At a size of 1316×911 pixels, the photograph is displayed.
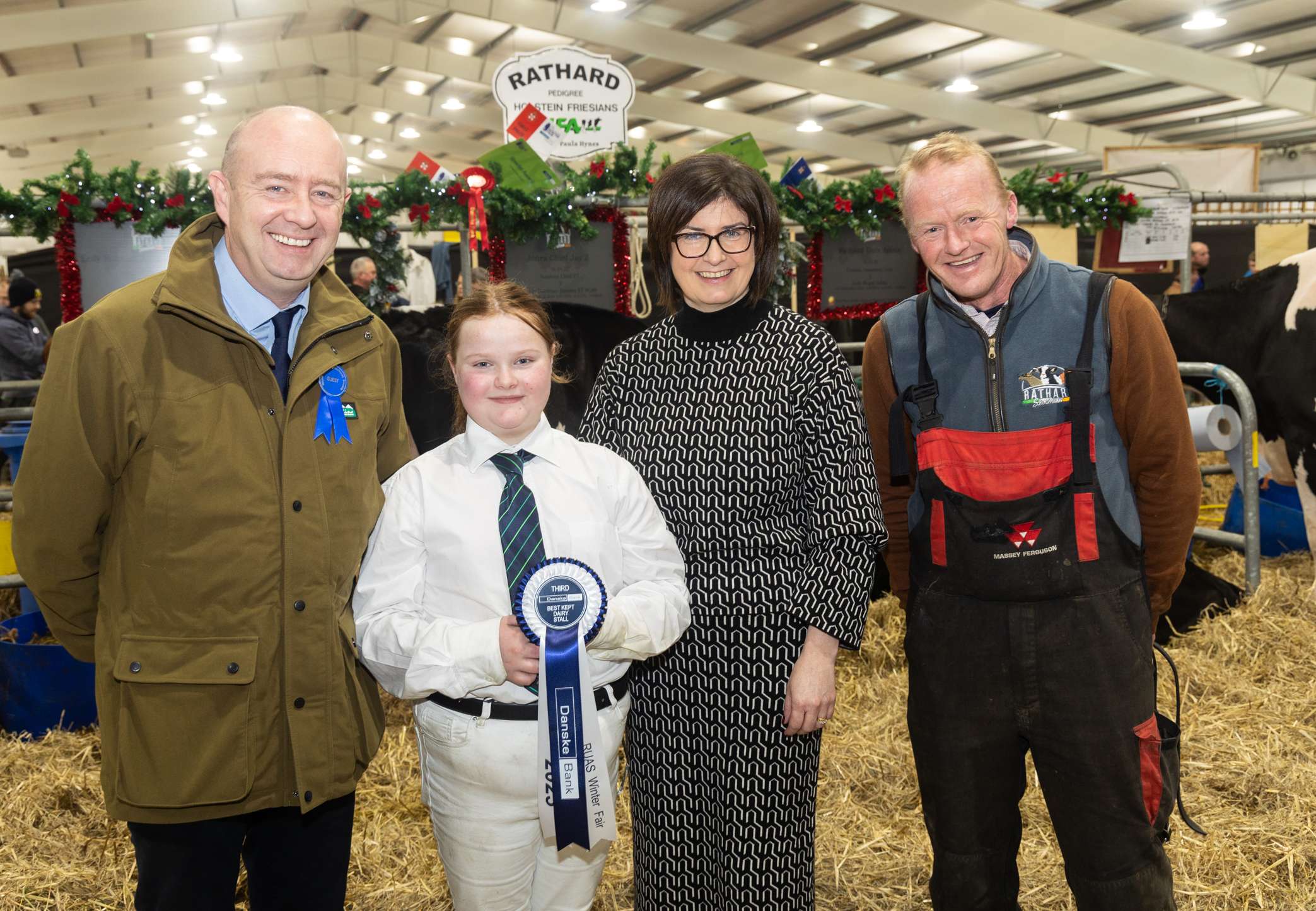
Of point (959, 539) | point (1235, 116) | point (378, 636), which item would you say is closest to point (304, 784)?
point (378, 636)

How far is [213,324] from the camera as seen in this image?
5.25 ft

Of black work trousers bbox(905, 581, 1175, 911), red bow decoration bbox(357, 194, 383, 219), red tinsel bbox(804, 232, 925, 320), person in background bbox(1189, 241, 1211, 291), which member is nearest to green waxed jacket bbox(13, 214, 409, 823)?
black work trousers bbox(905, 581, 1175, 911)

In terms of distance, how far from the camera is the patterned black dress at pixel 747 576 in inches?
70.3

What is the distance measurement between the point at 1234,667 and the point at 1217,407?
3.45ft

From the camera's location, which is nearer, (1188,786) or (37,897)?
(37,897)

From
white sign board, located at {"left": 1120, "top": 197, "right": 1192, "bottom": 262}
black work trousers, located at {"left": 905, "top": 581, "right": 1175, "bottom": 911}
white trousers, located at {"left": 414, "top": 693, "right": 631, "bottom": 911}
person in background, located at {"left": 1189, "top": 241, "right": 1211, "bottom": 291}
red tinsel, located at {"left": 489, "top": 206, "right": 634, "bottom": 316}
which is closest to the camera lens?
white trousers, located at {"left": 414, "top": 693, "right": 631, "bottom": 911}

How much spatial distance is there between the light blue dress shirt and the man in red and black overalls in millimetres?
1195

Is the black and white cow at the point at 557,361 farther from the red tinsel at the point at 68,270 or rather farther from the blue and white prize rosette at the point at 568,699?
the blue and white prize rosette at the point at 568,699

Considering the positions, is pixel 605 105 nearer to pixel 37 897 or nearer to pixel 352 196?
pixel 352 196

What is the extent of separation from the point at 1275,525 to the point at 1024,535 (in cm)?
471

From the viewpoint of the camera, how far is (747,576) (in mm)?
1795

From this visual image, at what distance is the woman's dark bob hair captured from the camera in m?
1.81

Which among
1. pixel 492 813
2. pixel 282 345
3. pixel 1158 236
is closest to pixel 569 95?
pixel 1158 236

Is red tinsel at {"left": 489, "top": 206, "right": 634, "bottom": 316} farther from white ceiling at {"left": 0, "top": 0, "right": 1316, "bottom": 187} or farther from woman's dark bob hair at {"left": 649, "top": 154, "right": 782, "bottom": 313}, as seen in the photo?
white ceiling at {"left": 0, "top": 0, "right": 1316, "bottom": 187}
